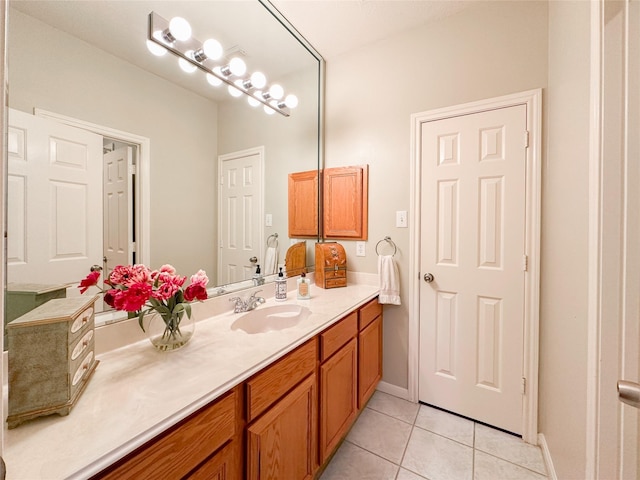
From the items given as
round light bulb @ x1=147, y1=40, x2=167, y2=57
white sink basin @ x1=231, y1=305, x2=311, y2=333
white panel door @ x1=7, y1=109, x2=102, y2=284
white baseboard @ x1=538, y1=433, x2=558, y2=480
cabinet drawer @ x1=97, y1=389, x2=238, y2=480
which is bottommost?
white baseboard @ x1=538, y1=433, x2=558, y2=480

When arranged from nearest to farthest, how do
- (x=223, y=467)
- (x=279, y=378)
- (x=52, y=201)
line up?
(x=223, y=467) → (x=52, y=201) → (x=279, y=378)

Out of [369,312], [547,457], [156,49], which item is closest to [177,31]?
[156,49]

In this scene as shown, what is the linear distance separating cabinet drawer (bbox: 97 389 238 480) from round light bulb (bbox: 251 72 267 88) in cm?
173

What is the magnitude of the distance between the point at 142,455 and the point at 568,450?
1.62m

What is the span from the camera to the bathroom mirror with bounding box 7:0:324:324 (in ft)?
2.91

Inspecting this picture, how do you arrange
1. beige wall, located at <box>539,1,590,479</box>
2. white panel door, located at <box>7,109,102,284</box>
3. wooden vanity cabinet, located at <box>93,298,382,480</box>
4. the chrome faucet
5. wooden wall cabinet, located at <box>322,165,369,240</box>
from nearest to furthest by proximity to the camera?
wooden vanity cabinet, located at <box>93,298,382,480</box> < white panel door, located at <box>7,109,102,284</box> < beige wall, located at <box>539,1,590,479</box> < the chrome faucet < wooden wall cabinet, located at <box>322,165,369,240</box>

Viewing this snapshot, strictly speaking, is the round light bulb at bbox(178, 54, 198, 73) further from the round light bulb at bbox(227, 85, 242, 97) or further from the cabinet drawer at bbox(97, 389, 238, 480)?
the cabinet drawer at bbox(97, 389, 238, 480)

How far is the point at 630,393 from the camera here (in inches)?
23.6

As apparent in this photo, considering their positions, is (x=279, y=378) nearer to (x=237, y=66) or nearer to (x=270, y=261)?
(x=270, y=261)

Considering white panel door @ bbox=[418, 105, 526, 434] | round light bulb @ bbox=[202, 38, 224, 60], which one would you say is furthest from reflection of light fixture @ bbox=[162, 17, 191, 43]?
white panel door @ bbox=[418, 105, 526, 434]

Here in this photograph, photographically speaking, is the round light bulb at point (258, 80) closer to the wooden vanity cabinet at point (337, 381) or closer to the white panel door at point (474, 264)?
the white panel door at point (474, 264)

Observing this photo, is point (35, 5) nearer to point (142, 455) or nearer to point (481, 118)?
point (142, 455)

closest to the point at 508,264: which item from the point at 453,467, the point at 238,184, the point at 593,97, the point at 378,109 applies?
the point at 593,97

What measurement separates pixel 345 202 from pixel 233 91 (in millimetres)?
1093
